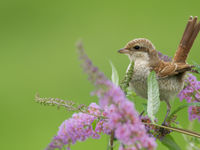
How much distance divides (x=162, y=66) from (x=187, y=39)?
0.26 metres

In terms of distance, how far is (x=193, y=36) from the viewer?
2.46 m

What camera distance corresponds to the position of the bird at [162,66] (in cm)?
223

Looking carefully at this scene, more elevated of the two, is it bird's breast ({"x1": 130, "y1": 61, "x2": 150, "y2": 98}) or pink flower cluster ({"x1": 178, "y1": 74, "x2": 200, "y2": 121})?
bird's breast ({"x1": 130, "y1": 61, "x2": 150, "y2": 98})

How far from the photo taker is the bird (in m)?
2.23

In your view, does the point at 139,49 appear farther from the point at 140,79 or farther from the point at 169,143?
the point at 169,143

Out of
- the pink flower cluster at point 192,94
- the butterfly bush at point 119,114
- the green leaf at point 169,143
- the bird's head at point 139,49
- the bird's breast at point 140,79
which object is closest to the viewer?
the butterfly bush at point 119,114

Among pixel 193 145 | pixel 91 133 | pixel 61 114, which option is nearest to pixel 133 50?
pixel 193 145

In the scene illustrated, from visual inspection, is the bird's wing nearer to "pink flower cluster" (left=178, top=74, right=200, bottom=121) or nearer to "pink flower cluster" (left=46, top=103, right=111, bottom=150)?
"pink flower cluster" (left=178, top=74, right=200, bottom=121)

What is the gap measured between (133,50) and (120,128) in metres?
1.81

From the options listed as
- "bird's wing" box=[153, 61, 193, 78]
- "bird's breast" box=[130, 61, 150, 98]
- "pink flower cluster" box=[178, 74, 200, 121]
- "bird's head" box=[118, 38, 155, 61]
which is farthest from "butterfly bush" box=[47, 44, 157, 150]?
"bird's head" box=[118, 38, 155, 61]

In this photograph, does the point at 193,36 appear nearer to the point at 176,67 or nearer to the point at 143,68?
the point at 176,67

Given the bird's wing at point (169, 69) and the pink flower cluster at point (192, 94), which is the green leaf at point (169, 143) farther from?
the bird's wing at point (169, 69)

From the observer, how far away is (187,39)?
97.8 inches

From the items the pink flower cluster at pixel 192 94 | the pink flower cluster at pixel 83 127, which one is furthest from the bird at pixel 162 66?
the pink flower cluster at pixel 83 127
